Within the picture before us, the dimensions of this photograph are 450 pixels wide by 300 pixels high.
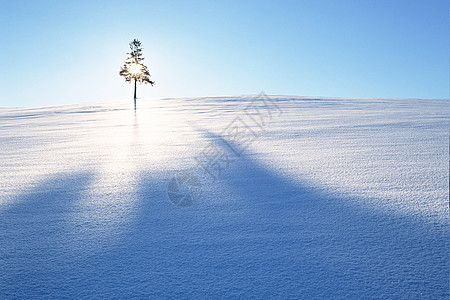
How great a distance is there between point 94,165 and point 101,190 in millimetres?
899

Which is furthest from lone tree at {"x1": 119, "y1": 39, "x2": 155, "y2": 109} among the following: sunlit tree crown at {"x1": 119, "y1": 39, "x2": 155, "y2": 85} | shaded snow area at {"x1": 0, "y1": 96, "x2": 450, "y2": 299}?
shaded snow area at {"x1": 0, "y1": 96, "x2": 450, "y2": 299}

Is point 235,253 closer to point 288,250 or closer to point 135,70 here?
point 288,250

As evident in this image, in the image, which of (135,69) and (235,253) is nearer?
(235,253)

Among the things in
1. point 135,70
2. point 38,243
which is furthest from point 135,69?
point 38,243

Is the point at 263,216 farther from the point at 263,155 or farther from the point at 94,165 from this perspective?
the point at 94,165

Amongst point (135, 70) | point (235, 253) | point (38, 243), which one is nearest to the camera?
point (235, 253)

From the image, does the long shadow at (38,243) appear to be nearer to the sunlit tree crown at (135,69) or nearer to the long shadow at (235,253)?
the long shadow at (235,253)

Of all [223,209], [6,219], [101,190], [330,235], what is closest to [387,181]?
[330,235]

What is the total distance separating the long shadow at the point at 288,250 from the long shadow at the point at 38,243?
317mm

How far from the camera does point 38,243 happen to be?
50.6 inches

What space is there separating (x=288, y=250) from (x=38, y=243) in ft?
4.27

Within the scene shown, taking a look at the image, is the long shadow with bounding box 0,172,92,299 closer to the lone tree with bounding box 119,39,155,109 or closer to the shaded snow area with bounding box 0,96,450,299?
the shaded snow area with bounding box 0,96,450,299

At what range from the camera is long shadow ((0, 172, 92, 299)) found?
40.3 inches

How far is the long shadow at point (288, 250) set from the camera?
97 cm
